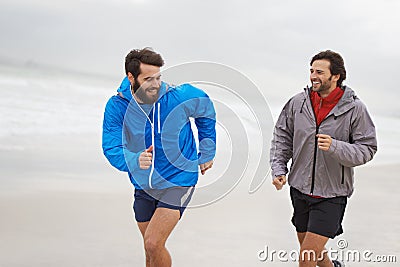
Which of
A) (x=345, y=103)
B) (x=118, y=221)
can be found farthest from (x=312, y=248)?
(x=118, y=221)

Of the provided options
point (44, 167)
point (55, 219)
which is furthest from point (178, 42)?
point (55, 219)

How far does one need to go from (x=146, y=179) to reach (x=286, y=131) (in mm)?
982

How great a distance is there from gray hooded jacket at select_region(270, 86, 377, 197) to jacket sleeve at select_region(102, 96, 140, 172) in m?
0.97

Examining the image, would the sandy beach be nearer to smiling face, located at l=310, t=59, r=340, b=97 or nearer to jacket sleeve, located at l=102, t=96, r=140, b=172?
jacket sleeve, located at l=102, t=96, r=140, b=172

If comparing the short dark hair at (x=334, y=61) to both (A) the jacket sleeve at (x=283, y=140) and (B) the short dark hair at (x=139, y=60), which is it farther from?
(B) the short dark hair at (x=139, y=60)

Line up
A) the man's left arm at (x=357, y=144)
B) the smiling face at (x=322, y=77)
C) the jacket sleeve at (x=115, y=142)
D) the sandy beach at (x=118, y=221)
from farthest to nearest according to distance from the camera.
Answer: the sandy beach at (x=118, y=221)
the smiling face at (x=322, y=77)
the jacket sleeve at (x=115, y=142)
the man's left arm at (x=357, y=144)

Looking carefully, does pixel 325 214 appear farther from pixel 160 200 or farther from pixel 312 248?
pixel 160 200

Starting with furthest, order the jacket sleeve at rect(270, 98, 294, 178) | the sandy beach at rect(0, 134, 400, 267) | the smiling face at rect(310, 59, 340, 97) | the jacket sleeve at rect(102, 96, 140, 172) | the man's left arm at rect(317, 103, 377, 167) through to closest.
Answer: the sandy beach at rect(0, 134, 400, 267)
the jacket sleeve at rect(270, 98, 294, 178)
the smiling face at rect(310, 59, 340, 97)
the jacket sleeve at rect(102, 96, 140, 172)
the man's left arm at rect(317, 103, 377, 167)

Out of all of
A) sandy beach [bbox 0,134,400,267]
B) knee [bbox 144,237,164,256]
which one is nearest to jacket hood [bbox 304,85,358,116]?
knee [bbox 144,237,164,256]

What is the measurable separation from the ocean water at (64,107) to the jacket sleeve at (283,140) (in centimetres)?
363

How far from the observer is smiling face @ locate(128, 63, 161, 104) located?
13.1 feet

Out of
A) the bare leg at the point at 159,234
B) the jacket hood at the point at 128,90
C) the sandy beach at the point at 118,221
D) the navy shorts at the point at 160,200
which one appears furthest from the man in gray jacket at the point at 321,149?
the sandy beach at the point at 118,221

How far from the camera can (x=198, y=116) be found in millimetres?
4164

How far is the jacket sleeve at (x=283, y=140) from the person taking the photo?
13.9 feet
